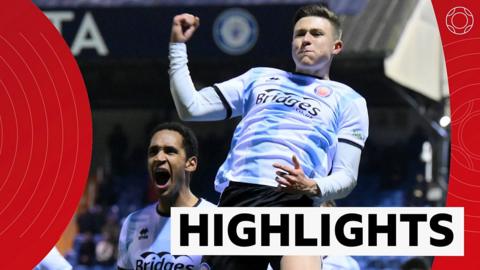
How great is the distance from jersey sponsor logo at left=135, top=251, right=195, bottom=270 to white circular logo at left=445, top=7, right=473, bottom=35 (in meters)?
1.72

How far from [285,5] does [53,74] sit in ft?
16.5

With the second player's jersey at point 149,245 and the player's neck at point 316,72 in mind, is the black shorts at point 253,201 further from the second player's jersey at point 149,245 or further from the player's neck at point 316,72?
the second player's jersey at point 149,245

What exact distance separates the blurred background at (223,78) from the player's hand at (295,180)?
12.4 feet

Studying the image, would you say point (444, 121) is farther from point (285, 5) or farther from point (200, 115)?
point (200, 115)

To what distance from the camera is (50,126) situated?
6.32 meters

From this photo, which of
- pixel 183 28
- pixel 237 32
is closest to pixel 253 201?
pixel 183 28

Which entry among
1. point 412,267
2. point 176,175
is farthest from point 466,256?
point 412,267

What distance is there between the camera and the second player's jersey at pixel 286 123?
16.4 feet

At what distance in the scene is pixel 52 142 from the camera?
629 centimetres

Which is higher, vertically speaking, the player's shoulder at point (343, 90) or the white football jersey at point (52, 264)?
the player's shoulder at point (343, 90)

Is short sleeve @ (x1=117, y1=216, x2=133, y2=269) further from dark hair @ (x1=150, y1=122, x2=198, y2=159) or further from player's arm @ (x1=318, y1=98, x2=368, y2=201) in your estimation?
player's arm @ (x1=318, y1=98, x2=368, y2=201)

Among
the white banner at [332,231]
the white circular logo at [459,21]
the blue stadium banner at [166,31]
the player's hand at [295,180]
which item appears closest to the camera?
the player's hand at [295,180]

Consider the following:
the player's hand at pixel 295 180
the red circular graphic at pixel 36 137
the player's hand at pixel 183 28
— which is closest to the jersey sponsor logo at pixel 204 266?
the player's hand at pixel 295 180

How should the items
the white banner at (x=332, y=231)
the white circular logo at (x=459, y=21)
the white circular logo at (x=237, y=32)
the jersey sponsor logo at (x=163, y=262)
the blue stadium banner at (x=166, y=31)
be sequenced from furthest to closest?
the white circular logo at (x=237, y=32) → the blue stadium banner at (x=166, y=31) → the white circular logo at (x=459, y=21) → the jersey sponsor logo at (x=163, y=262) → the white banner at (x=332, y=231)
